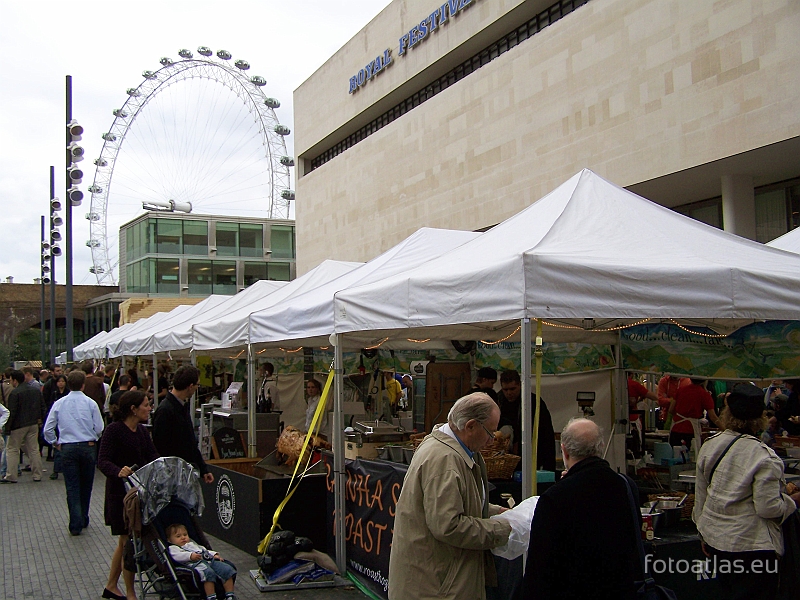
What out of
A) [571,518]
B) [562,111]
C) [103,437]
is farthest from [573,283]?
[562,111]

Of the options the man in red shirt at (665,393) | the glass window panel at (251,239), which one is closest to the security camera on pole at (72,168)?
the man in red shirt at (665,393)

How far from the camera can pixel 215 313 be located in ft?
50.4

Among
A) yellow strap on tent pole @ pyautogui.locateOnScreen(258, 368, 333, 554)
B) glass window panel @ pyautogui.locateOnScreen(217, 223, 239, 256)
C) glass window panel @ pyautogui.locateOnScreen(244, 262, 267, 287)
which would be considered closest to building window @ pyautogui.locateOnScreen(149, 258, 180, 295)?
glass window panel @ pyautogui.locateOnScreen(217, 223, 239, 256)

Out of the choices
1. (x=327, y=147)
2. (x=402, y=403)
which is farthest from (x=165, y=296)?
(x=402, y=403)

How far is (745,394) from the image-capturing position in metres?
4.94

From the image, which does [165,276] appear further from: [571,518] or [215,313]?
[571,518]

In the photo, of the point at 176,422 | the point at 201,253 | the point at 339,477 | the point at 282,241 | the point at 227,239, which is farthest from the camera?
the point at 282,241

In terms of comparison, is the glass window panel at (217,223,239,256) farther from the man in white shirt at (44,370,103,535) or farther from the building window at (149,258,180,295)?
the man in white shirt at (44,370,103,535)

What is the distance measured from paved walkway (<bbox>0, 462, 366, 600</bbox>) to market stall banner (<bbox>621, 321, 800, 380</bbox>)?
3.87m

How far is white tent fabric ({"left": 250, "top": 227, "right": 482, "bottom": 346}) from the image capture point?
768 centimetres

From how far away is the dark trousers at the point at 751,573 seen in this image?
187 inches

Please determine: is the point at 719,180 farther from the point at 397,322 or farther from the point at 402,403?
the point at 397,322

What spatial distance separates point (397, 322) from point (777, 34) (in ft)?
44.2

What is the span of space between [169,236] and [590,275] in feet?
190
